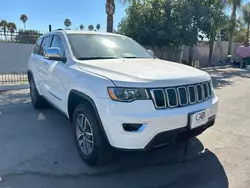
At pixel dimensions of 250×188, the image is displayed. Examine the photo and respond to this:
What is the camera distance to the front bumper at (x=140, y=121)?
260 cm

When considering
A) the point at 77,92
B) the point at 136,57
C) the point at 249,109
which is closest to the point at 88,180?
the point at 77,92

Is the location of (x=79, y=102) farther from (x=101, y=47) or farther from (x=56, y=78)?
(x=101, y=47)

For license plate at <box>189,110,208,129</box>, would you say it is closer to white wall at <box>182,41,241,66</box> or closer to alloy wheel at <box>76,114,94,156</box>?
alloy wheel at <box>76,114,94,156</box>

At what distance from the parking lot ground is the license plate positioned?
26.7 inches

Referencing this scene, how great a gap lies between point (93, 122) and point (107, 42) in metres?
1.81

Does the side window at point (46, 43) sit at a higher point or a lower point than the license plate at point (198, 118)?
higher

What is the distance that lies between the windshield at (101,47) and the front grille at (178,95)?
4.71 ft

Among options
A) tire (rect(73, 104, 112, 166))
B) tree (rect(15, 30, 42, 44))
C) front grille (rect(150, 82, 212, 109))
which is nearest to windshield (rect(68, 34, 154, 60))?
tire (rect(73, 104, 112, 166))

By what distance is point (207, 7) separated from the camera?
1338 centimetres

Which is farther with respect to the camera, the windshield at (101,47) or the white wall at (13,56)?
the white wall at (13,56)

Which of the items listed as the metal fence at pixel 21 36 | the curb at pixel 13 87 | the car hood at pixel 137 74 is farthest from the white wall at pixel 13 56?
the car hood at pixel 137 74

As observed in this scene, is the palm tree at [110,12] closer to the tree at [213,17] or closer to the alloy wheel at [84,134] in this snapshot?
the tree at [213,17]

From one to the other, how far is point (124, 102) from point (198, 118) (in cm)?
100

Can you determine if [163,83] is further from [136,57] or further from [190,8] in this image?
[190,8]
